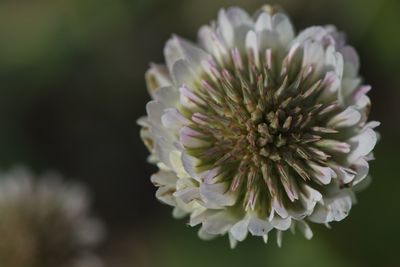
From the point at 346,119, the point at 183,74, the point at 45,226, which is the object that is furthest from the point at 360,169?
the point at 45,226

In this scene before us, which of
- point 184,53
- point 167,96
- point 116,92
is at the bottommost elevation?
point 167,96

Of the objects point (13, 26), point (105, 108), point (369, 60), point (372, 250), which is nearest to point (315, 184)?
point (372, 250)

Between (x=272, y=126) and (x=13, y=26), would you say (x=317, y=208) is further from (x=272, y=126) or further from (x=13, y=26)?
(x=13, y=26)

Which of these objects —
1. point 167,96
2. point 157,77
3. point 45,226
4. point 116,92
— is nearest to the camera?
point 167,96

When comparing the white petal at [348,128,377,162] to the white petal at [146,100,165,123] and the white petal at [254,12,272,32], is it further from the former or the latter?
the white petal at [146,100,165,123]

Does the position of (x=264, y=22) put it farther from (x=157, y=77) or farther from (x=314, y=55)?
(x=157, y=77)

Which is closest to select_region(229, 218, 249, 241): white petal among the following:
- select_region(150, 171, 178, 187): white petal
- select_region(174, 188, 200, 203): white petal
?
select_region(174, 188, 200, 203): white petal

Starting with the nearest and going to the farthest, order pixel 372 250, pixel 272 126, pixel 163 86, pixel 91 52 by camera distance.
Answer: pixel 272 126 → pixel 163 86 → pixel 372 250 → pixel 91 52
